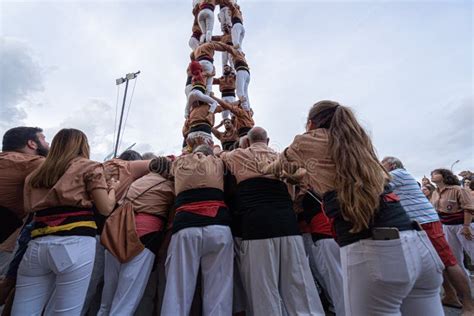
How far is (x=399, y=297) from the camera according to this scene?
1.33m

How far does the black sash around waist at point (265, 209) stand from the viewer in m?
2.30

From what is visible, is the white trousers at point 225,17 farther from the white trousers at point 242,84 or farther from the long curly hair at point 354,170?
the long curly hair at point 354,170

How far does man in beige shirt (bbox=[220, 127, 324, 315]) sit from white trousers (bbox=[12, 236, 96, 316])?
3.95 feet

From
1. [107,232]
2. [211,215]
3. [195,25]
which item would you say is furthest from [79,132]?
[195,25]

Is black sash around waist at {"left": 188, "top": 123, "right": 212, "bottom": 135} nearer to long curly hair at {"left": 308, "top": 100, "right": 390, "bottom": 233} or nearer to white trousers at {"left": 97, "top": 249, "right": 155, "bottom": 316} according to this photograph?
white trousers at {"left": 97, "top": 249, "right": 155, "bottom": 316}

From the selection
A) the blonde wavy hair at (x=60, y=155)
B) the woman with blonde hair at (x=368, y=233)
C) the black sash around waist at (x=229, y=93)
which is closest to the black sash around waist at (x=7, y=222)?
the blonde wavy hair at (x=60, y=155)

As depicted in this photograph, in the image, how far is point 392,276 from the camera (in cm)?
129

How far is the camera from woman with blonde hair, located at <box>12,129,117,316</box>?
6.11 ft

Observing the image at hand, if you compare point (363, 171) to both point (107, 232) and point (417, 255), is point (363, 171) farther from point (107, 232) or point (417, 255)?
point (107, 232)

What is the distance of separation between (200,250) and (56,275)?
1.01 m

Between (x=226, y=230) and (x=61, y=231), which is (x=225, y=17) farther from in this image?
(x=61, y=231)

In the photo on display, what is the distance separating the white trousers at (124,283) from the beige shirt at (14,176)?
0.83m

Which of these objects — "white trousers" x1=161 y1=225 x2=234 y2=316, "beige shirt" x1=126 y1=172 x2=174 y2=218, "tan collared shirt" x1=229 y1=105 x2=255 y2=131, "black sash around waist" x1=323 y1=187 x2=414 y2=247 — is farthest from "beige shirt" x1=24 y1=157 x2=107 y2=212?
"tan collared shirt" x1=229 y1=105 x2=255 y2=131

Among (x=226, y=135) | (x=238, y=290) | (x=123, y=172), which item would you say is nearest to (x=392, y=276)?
(x=238, y=290)
